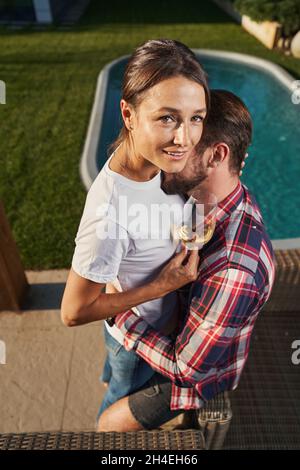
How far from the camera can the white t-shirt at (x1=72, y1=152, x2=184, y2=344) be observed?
1.44 m

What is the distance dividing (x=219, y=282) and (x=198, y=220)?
0.34m

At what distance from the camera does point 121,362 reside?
2.15 meters

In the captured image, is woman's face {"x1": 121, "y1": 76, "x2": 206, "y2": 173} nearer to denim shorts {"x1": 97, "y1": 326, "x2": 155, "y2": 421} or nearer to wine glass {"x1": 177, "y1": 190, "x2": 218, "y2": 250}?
wine glass {"x1": 177, "y1": 190, "x2": 218, "y2": 250}

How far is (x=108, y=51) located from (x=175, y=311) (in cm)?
1359

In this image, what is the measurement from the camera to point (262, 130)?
32.1 feet

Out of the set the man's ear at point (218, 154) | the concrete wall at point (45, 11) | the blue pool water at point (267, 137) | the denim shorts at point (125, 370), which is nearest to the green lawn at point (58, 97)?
the blue pool water at point (267, 137)

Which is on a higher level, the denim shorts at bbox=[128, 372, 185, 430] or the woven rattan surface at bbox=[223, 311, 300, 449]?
Answer: the denim shorts at bbox=[128, 372, 185, 430]

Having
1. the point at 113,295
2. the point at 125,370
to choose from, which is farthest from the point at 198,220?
the point at 125,370

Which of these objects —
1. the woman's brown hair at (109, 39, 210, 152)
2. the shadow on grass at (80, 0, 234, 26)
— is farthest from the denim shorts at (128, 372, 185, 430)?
the shadow on grass at (80, 0, 234, 26)

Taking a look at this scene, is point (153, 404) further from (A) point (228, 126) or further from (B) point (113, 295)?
(A) point (228, 126)

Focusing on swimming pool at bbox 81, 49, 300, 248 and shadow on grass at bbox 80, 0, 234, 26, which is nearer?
swimming pool at bbox 81, 49, 300, 248

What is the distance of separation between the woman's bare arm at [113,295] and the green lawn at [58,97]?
2.83m

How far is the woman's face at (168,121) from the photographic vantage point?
4.29 ft
